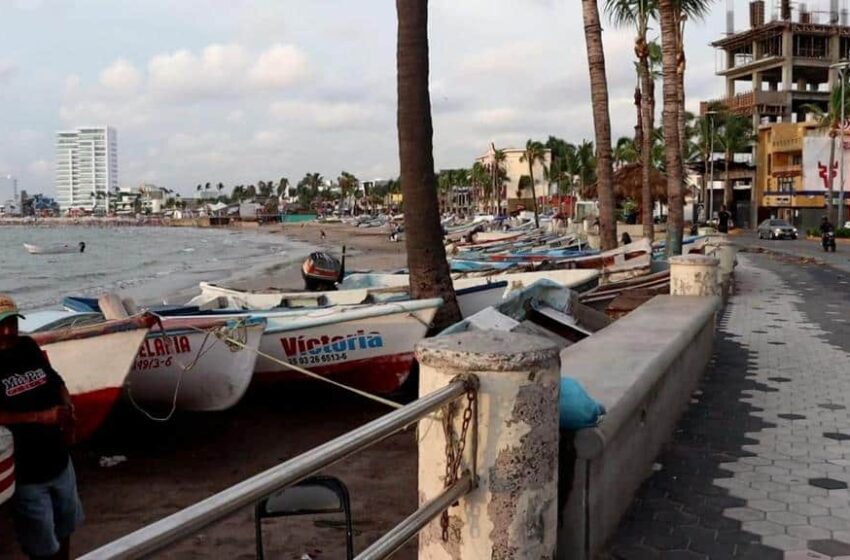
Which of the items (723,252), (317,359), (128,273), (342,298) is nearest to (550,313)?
(317,359)

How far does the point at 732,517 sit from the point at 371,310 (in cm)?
656

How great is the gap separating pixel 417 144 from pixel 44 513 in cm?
624

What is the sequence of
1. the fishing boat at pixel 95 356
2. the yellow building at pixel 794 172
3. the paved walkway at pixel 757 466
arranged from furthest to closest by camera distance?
the yellow building at pixel 794 172 < the fishing boat at pixel 95 356 < the paved walkway at pixel 757 466

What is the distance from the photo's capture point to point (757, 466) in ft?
19.1

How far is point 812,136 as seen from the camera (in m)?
58.3

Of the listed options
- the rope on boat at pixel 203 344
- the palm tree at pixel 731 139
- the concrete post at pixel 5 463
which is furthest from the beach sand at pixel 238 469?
the palm tree at pixel 731 139

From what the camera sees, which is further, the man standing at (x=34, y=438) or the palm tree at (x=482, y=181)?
the palm tree at (x=482, y=181)

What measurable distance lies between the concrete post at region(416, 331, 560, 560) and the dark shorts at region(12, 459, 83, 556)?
2443mm

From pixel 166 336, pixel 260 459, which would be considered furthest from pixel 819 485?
pixel 166 336

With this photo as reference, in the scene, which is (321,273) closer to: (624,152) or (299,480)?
(299,480)

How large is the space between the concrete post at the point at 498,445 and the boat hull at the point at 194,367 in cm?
697

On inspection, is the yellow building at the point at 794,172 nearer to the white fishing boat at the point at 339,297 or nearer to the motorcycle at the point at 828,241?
the motorcycle at the point at 828,241

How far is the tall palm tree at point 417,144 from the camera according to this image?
9586 millimetres

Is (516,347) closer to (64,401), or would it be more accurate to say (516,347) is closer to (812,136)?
(64,401)
